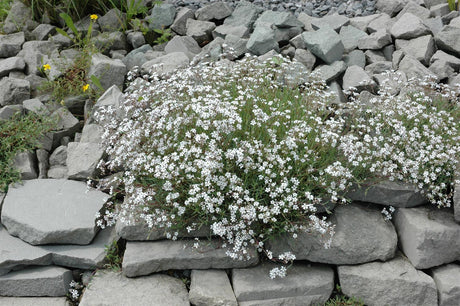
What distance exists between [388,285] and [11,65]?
4.97 m

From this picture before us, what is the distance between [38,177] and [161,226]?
1711mm

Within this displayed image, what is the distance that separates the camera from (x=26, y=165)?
4602 mm

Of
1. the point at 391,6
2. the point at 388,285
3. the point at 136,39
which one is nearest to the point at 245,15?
the point at 136,39

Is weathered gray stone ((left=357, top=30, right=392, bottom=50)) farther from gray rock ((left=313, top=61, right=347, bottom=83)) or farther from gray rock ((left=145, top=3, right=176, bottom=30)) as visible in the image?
gray rock ((left=145, top=3, right=176, bottom=30))

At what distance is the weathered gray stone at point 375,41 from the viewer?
580 centimetres

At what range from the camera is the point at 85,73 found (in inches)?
219

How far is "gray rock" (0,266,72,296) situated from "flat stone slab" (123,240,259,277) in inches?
22.9

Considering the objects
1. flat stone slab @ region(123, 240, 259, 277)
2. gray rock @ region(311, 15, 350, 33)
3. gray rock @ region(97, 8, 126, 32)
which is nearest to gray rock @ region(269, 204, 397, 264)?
flat stone slab @ region(123, 240, 259, 277)

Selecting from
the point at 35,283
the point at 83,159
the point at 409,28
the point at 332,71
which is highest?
the point at 409,28

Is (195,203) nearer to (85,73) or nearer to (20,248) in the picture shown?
(20,248)

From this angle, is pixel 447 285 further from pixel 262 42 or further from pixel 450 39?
pixel 262 42

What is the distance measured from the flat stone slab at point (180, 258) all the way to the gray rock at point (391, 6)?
4.60m

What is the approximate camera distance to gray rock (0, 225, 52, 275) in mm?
3951

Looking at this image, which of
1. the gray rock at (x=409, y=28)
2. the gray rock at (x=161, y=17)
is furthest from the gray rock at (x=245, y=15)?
the gray rock at (x=409, y=28)
